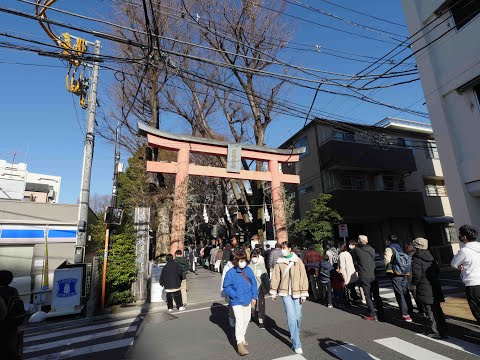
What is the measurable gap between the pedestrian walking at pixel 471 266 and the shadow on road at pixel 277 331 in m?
2.96

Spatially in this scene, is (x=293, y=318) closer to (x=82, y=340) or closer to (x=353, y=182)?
(x=82, y=340)

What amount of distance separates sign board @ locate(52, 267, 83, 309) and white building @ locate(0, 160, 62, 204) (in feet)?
30.5

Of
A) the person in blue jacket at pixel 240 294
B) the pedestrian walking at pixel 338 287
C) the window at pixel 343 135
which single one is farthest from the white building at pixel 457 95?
the window at pixel 343 135

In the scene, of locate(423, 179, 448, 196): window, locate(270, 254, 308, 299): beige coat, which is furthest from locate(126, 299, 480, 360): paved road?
locate(423, 179, 448, 196): window

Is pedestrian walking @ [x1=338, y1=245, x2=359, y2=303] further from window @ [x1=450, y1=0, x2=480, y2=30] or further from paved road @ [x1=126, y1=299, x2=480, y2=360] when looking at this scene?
window @ [x1=450, y1=0, x2=480, y2=30]

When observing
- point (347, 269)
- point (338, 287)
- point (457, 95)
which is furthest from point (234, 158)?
point (457, 95)

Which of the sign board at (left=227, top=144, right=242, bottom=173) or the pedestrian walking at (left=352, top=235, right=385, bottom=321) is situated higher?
the sign board at (left=227, top=144, right=242, bottom=173)

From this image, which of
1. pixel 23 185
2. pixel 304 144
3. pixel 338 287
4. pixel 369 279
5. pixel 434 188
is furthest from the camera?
pixel 434 188

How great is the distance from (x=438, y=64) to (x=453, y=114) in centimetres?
196

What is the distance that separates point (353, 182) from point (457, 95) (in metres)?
11.8

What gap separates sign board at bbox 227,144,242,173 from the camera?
14336mm

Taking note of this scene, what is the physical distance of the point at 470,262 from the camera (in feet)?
15.1

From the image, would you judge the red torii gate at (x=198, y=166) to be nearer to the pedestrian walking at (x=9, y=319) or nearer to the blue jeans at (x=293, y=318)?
the blue jeans at (x=293, y=318)

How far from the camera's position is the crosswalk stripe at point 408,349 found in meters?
4.36
